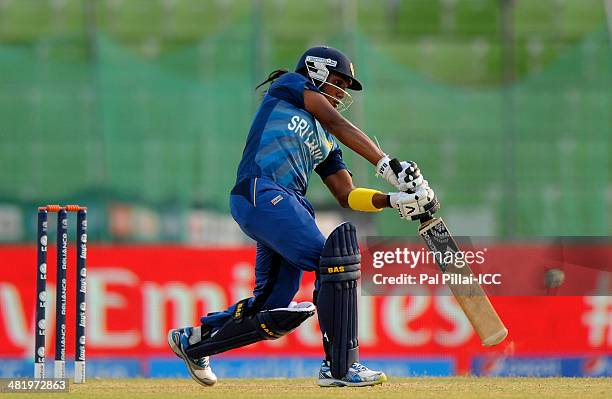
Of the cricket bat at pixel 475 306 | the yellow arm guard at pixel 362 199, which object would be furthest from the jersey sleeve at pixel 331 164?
the cricket bat at pixel 475 306

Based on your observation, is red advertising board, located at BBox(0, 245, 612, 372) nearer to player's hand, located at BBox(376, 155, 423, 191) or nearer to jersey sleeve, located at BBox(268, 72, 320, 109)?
player's hand, located at BBox(376, 155, 423, 191)

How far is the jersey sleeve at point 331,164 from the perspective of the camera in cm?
537

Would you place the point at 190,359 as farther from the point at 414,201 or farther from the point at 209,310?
the point at 209,310

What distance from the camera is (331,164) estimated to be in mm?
5375

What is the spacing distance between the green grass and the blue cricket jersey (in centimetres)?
87

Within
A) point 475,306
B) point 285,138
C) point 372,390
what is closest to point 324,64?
point 285,138

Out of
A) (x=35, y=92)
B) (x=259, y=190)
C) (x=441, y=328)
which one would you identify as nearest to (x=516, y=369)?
(x=441, y=328)

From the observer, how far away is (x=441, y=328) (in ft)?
24.2

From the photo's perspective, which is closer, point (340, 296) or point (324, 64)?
point (340, 296)

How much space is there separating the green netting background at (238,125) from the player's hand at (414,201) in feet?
22.9

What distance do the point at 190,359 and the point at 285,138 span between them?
3.61ft

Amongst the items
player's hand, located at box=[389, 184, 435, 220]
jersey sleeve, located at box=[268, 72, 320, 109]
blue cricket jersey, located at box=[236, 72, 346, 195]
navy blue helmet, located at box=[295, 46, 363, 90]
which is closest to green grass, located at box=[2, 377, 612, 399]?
player's hand, located at box=[389, 184, 435, 220]

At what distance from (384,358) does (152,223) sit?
480 cm

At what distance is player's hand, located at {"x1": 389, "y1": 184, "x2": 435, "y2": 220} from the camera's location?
4793 millimetres
